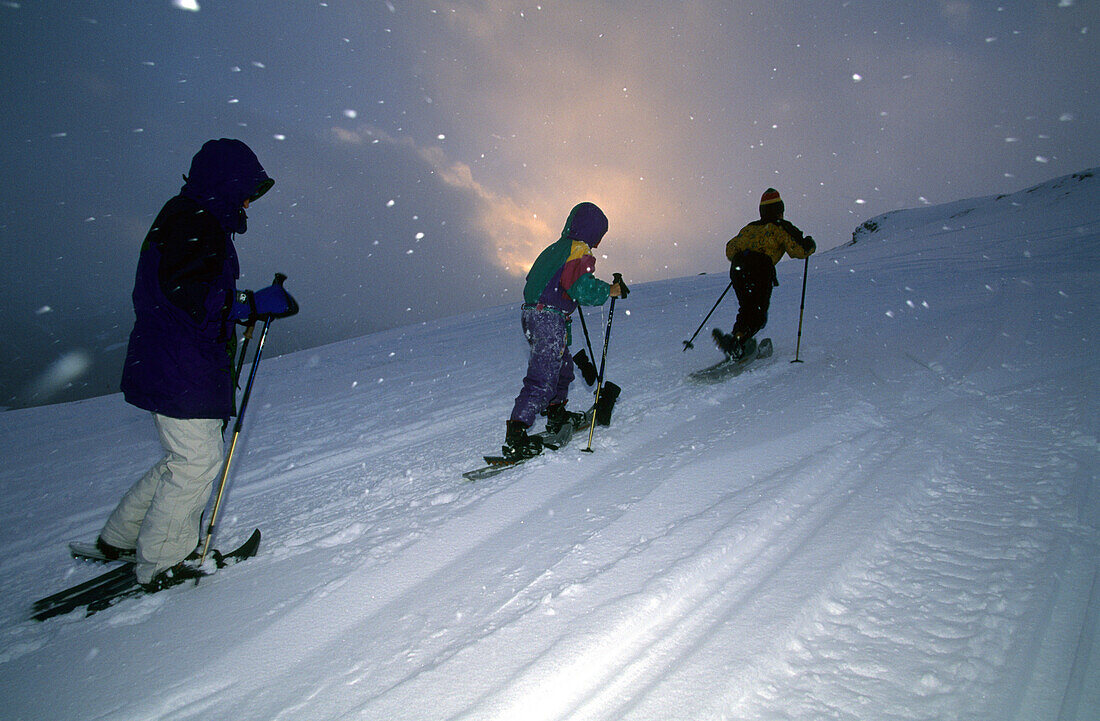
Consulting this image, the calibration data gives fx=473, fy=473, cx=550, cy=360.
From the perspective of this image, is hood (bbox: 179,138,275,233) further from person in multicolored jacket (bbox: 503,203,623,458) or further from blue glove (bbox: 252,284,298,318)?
person in multicolored jacket (bbox: 503,203,623,458)

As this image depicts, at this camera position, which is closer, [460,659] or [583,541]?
[460,659]

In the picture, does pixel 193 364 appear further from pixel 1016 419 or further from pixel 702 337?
pixel 702 337

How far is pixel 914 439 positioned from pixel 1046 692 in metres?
2.12

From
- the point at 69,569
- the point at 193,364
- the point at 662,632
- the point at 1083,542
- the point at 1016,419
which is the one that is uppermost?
the point at 193,364

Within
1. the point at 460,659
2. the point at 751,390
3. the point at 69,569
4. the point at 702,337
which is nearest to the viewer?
the point at 460,659

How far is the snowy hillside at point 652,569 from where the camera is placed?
157 cm

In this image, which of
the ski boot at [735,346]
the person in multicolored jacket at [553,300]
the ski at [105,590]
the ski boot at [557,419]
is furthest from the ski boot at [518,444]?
the ski boot at [735,346]

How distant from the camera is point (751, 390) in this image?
488 centimetres

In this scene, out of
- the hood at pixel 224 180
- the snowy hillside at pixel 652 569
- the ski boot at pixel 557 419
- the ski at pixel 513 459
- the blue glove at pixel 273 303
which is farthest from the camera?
the ski boot at pixel 557 419

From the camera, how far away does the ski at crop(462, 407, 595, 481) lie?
11.5ft

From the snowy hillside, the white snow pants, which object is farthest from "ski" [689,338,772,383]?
the white snow pants

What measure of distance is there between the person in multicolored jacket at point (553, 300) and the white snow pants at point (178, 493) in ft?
6.30

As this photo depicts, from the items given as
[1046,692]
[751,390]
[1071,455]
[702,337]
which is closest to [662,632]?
[1046,692]

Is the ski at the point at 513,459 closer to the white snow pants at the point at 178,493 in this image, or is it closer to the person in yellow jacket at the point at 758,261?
the white snow pants at the point at 178,493
